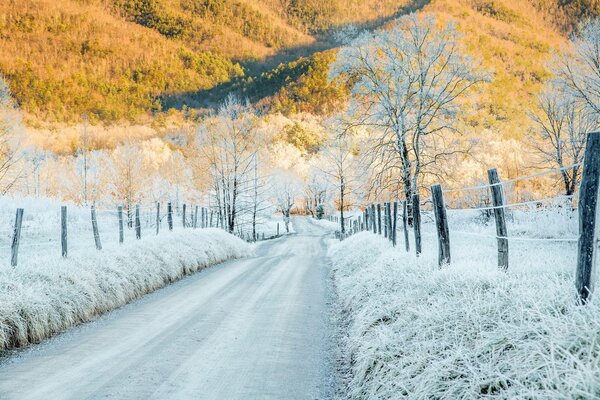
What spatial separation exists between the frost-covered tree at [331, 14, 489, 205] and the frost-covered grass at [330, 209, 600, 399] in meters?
13.6

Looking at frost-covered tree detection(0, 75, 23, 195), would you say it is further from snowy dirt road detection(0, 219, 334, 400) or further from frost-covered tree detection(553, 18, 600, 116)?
frost-covered tree detection(553, 18, 600, 116)

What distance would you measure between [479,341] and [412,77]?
16.9m

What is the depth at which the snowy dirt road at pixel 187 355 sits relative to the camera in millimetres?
4309

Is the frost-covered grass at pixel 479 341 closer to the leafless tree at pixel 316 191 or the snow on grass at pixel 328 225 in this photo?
the snow on grass at pixel 328 225

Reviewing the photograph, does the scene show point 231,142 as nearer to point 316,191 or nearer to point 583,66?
point 583,66

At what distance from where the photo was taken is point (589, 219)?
3.29 meters

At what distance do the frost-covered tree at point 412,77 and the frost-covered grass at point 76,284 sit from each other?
10.7m

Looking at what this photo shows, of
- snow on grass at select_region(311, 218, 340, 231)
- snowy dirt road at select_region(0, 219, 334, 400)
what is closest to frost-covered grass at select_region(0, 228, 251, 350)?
snowy dirt road at select_region(0, 219, 334, 400)

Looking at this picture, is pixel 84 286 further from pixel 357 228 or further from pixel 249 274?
pixel 357 228

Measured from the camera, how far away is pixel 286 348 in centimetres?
586

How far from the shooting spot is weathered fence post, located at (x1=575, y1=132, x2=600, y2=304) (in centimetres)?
325

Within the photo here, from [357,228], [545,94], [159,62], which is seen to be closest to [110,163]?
[357,228]

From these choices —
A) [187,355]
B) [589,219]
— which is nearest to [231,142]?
[187,355]

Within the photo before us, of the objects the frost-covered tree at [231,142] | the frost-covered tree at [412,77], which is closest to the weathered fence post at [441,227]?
the frost-covered tree at [412,77]
